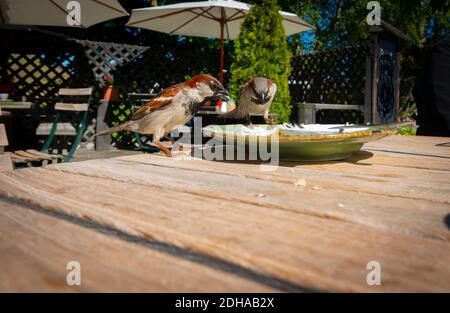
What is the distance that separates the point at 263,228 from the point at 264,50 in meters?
4.68

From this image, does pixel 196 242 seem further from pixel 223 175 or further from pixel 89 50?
pixel 89 50

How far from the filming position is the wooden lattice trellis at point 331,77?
7785 millimetres

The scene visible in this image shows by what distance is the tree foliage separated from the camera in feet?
16.0

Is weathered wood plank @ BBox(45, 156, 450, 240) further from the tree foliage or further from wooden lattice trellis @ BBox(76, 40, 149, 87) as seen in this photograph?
wooden lattice trellis @ BBox(76, 40, 149, 87)

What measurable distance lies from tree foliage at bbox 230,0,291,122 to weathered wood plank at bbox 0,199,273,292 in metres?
4.50

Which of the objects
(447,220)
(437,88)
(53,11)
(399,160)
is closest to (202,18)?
(53,11)

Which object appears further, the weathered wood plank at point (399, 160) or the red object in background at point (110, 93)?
the red object in background at point (110, 93)

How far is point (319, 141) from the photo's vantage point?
0.99m

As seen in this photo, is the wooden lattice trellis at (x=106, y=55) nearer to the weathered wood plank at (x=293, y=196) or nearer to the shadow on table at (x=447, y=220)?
the weathered wood plank at (x=293, y=196)

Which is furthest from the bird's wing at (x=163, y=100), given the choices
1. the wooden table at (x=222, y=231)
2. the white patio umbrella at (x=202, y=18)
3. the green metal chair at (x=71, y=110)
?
the white patio umbrella at (x=202, y=18)

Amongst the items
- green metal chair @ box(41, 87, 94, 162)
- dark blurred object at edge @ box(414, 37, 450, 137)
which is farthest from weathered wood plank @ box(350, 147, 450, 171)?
green metal chair @ box(41, 87, 94, 162)

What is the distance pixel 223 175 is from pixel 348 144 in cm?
41

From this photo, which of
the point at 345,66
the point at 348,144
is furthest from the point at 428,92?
the point at 345,66

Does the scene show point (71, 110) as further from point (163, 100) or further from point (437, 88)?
point (437, 88)
